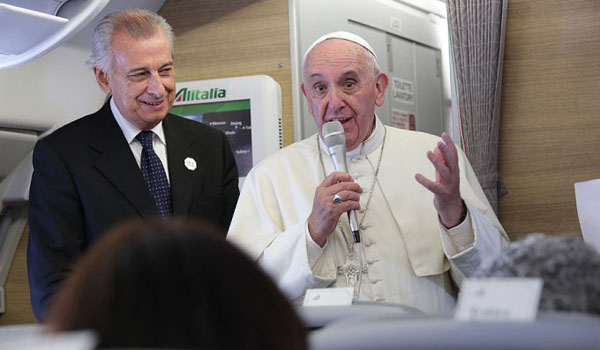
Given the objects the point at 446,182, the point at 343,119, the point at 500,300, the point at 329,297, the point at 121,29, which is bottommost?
the point at 329,297

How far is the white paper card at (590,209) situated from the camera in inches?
113

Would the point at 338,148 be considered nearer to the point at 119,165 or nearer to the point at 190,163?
the point at 190,163

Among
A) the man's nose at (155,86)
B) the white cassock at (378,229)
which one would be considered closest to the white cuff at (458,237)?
the white cassock at (378,229)

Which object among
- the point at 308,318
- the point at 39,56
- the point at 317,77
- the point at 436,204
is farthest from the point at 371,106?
the point at 308,318

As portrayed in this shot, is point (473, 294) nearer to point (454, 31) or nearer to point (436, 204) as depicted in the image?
point (436, 204)

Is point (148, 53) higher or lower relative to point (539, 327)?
higher

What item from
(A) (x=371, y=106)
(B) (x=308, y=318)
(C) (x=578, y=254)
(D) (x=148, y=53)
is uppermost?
(D) (x=148, y=53)

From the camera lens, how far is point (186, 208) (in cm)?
309

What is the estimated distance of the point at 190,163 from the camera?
3.22 m

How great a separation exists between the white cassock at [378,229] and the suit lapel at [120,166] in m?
0.31

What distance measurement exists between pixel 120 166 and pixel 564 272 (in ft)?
7.30

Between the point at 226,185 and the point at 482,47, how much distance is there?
125cm

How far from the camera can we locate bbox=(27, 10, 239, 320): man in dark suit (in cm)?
296

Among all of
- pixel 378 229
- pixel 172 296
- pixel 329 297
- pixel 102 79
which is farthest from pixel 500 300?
pixel 102 79
